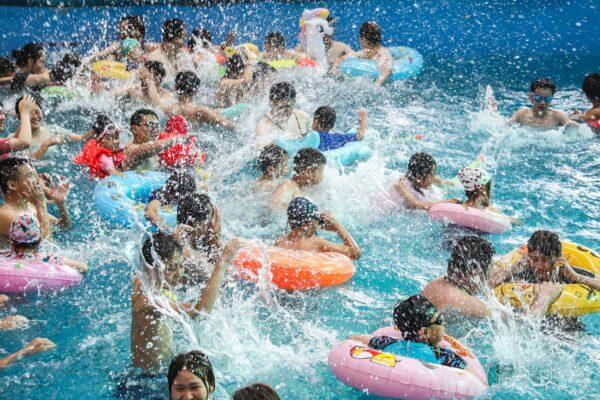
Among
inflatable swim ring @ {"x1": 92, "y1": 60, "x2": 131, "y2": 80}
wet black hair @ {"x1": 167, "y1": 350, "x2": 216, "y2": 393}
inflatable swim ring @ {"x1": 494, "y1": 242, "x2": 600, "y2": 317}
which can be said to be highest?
inflatable swim ring @ {"x1": 92, "y1": 60, "x2": 131, "y2": 80}

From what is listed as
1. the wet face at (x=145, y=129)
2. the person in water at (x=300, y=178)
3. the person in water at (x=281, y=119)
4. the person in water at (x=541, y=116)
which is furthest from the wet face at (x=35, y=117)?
the person in water at (x=541, y=116)

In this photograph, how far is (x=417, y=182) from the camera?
6.52m

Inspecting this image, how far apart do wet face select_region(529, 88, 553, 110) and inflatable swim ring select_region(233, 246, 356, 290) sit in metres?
4.44

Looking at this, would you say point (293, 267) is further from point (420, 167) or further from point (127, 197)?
point (127, 197)

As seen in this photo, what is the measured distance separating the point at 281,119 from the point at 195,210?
2977 mm

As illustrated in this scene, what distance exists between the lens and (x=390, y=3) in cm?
1552

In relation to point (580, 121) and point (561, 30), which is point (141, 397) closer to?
point (580, 121)

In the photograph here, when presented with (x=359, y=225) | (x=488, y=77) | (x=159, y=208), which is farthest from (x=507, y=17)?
(x=159, y=208)

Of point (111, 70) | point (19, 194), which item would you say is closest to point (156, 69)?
point (111, 70)

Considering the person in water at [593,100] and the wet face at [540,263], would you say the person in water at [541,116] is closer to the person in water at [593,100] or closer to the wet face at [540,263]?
the person in water at [593,100]

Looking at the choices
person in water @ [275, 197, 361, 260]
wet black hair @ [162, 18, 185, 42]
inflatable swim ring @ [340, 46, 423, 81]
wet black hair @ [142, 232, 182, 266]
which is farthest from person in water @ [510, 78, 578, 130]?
wet black hair @ [142, 232, 182, 266]

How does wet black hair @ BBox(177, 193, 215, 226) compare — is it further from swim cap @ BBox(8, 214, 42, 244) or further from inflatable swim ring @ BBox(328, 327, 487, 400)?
inflatable swim ring @ BBox(328, 327, 487, 400)

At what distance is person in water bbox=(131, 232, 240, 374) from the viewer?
13.6 feet

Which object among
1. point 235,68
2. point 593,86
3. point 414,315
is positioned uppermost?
point 593,86
